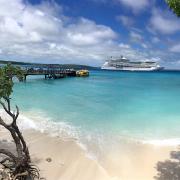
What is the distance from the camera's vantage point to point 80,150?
14.9 metres

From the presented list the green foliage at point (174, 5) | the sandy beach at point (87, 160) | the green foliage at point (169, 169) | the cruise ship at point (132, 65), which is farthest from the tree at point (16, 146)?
the cruise ship at point (132, 65)

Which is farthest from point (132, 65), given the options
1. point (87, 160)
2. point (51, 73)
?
point (87, 160)

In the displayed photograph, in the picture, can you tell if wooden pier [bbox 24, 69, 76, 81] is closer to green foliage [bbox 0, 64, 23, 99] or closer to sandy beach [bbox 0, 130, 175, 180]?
sandy beach [bbox 0, 130, 175, 180]

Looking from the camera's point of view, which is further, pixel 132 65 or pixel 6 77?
pixel 132 65

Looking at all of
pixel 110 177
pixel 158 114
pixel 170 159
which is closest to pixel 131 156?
pixel 170 159

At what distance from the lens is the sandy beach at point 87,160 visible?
39.4 feet

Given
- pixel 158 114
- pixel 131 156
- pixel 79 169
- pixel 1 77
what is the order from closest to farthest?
1. pixel 1 77
2. pixel 79 169
3. pixel 131 156
4. pixel 158 114

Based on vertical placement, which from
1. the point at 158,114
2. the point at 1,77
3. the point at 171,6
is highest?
the point at 171,6

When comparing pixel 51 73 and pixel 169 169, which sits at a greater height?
pixel 169 169

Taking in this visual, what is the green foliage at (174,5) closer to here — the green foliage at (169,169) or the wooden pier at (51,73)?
the green foliage at (169,169)

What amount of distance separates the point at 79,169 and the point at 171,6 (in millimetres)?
7179

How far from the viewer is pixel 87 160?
44.6ft

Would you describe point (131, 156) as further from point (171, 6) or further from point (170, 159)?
point (171, 6)

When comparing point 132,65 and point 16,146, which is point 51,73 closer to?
point 16,146
